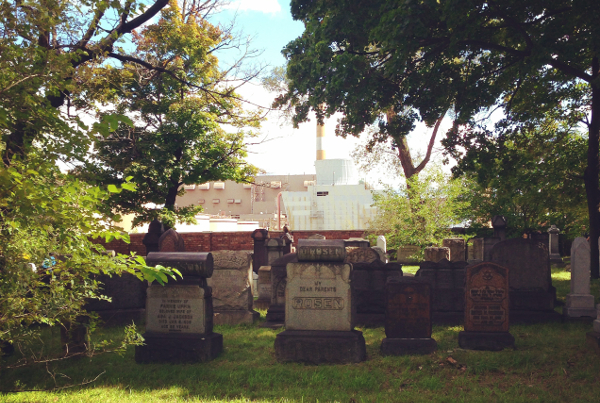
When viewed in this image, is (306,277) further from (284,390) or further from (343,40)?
(343,40)

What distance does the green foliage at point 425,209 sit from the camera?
2127 centimetres

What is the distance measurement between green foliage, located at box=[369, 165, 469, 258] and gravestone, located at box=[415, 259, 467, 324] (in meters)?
11.4

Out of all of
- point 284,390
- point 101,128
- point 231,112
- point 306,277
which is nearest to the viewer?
point 101,128

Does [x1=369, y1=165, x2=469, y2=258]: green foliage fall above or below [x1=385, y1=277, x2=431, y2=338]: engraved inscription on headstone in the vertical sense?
above

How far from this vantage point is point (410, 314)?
7152 mm

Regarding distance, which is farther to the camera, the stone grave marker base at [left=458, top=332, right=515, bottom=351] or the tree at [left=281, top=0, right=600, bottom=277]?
the tree at [left=281, top=0, right=600, bottom=277]

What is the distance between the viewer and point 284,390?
5.72 meters

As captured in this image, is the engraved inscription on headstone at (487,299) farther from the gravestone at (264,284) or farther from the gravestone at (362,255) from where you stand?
the gravestone at (264,284)

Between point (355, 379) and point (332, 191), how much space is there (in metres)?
37.2

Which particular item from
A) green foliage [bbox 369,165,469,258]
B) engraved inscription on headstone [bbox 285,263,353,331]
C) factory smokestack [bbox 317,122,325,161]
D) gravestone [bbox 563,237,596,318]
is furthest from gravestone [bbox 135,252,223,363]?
factory smokestack [bbox 317,122,325,161]

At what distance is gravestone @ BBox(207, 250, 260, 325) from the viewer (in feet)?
31.9

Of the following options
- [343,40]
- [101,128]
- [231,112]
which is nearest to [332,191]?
[231,112]

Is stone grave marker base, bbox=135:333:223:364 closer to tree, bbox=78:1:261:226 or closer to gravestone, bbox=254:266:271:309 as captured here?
gravestone, bbox=254:266:271:309

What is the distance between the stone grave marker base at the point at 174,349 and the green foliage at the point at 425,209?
50.7ft
